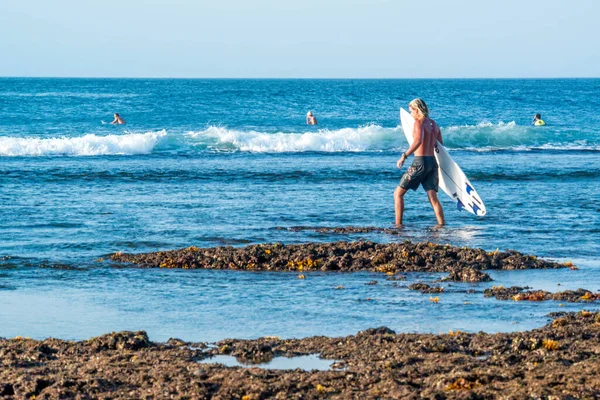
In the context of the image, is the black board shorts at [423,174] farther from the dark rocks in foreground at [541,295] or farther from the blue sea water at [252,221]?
the dark rocks in foreground at [541,295]

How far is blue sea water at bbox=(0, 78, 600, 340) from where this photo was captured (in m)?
7.40

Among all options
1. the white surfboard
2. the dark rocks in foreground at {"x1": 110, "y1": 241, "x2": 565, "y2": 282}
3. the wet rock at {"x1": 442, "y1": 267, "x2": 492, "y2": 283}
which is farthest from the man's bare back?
the wet rock at {"x1": 442, "y1": 267, "x2": 492, "y2": 283}

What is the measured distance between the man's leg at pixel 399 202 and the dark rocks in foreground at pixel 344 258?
220 cm

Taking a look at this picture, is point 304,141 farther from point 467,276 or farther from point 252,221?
point 467,276

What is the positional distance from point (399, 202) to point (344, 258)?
3023 millimetres

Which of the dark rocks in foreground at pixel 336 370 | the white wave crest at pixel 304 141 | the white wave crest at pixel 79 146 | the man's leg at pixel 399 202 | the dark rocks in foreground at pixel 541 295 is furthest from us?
the white wave crest at pixel 304 141

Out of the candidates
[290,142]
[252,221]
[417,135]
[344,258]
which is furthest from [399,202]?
[290,142]

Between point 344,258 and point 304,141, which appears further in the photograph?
point 304,141

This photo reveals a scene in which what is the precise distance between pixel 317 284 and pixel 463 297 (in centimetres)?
155

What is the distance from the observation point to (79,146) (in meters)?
28.9

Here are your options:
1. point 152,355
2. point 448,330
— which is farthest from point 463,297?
point 152,355

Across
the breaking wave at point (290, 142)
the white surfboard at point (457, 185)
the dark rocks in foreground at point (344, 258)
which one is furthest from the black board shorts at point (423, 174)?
the breaking wave at point (290, 142)

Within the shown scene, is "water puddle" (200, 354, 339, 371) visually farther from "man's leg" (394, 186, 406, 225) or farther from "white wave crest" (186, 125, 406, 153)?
"white wave crest" (186, 125, 406, 153)

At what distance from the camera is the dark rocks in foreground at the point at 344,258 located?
941cm
